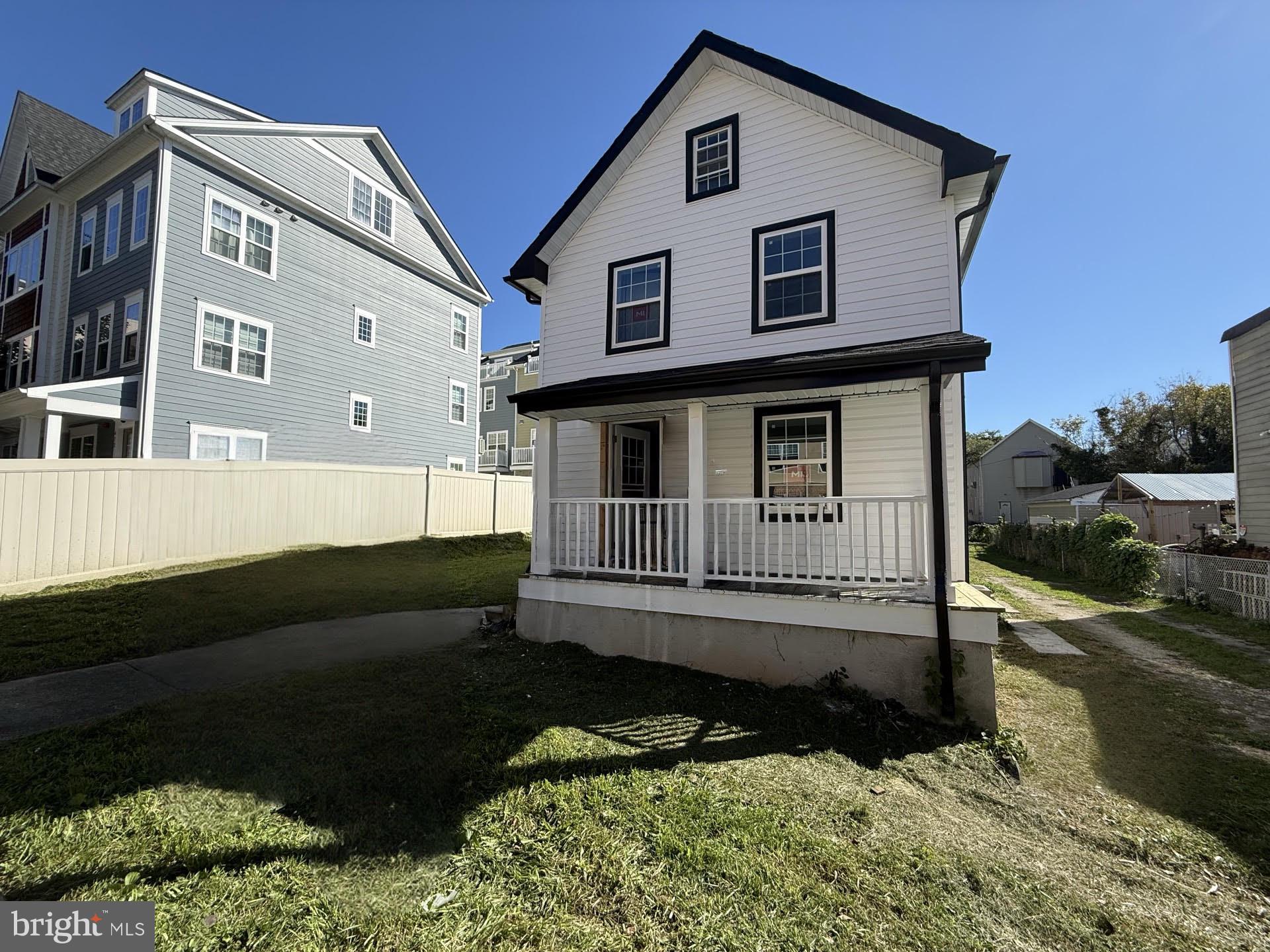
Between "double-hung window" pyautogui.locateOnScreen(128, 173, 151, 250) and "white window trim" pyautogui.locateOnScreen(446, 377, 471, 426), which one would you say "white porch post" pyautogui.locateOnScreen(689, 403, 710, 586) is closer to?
"double-hung window" pyautogui.locateOnScreen(128, 173, 151, 250)

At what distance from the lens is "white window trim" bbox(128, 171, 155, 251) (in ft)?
42.2

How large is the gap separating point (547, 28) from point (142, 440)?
485 inches

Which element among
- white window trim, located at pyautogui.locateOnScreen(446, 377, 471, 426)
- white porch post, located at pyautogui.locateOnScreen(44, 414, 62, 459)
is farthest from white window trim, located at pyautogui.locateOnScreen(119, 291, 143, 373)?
white window trim, located at pyautogui.locateOnScreen(446, 377, 471, 426)

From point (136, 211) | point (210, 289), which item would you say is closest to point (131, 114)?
point (136, 211)

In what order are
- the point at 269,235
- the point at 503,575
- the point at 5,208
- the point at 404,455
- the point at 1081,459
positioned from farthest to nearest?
the point at 1081,459
the point at 404,455
the point at 5,208
the point at 269,235
the point at 503,575

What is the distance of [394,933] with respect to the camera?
2502mm

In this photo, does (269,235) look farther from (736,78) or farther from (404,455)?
(736,78)

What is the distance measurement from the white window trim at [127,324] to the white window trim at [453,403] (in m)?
8.11

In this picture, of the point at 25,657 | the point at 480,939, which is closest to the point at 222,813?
the point at 480,939

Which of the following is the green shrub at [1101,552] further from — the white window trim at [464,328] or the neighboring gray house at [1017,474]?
the white window trim at [464,328]

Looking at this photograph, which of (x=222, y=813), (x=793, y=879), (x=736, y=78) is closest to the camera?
(x=793, y=879)

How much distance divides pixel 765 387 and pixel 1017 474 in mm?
42585

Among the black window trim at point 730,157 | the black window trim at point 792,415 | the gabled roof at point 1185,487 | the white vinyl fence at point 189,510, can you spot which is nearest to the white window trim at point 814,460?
the black window trim at point 792,415

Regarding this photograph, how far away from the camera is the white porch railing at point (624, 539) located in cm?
650
